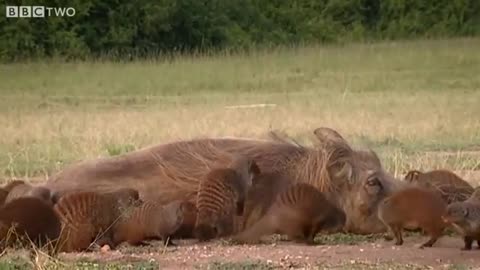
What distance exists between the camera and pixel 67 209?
485 cm

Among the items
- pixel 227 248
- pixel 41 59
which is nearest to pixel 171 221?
pixel 227 248

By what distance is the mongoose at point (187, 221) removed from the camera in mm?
4961

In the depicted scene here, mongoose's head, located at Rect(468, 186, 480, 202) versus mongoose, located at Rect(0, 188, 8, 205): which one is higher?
mongoose's head, located at Rect(468, 186, 480, 202)

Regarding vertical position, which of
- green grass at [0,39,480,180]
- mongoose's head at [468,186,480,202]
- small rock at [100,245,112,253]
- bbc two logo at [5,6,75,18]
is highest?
mongoose's head at [468,186,480,202]

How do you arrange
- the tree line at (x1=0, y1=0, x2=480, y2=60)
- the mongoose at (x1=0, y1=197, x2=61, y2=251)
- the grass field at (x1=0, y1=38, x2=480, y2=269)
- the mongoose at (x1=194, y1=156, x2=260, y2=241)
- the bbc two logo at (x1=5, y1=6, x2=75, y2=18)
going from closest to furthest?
the mongoose at (x1=0, y1=197, x2=61, y2=251) < the mongoose at (x1=194, y1=156, x2=260, y2=241) < the grass field at (x1=0, y1=38, x2=480, y2=269) < the bbc two logo at (x1=5, y1=6, x2=75, y2=18) < the tree line at (x1=0, y1=0, x2=480, y2=60)

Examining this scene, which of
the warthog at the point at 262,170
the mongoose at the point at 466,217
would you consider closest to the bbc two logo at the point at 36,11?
the warthog at the point at 262,170

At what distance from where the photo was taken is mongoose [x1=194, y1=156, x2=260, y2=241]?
4898mm

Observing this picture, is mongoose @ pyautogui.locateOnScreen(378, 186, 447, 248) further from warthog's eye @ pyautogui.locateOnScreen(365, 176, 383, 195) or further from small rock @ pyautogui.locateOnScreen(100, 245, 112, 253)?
small rock @ pyautogui.locateOnScreen(100, 245, 112, 253)

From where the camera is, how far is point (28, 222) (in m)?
4.52

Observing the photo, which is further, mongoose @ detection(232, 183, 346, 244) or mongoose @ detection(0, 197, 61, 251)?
mongoose @ detection(232, 183, 346, 244)

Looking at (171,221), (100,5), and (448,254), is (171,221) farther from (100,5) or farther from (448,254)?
(100,5)

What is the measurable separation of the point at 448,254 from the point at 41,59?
24.0 m

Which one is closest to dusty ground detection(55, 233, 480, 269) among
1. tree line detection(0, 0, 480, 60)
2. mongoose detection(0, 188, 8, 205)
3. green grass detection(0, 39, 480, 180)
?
mongoose detection(0, 188, 8, 205)

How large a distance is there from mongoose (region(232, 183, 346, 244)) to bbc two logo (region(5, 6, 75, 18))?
935 inches
